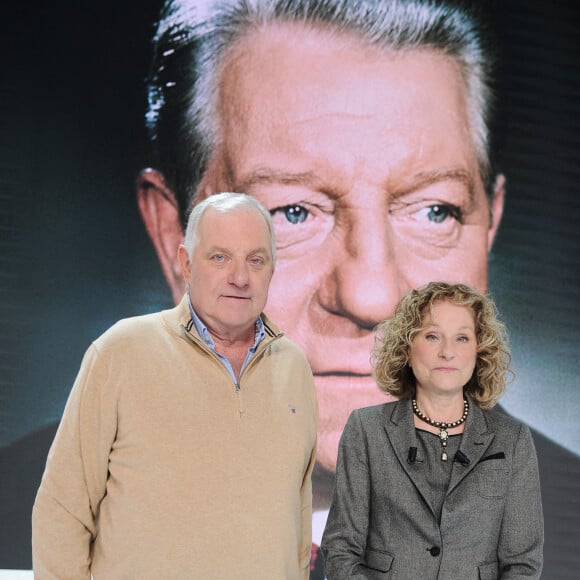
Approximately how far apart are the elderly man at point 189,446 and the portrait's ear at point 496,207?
217 centimetres

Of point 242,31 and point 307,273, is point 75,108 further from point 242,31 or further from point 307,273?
point 307,273

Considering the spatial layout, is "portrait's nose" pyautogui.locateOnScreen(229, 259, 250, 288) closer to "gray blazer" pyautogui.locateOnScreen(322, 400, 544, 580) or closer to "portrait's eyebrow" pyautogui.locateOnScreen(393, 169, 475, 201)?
"gray blazer" pyautogui.locateOnScreen(322, 400, 544, 580)

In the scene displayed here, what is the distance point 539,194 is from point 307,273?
1176 mm

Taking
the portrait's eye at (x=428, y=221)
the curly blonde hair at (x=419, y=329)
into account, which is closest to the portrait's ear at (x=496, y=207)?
the portrait's eye at (x=428, y=221)

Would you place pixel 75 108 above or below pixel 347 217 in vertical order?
above

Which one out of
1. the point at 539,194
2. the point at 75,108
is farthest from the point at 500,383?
the point at 75,108

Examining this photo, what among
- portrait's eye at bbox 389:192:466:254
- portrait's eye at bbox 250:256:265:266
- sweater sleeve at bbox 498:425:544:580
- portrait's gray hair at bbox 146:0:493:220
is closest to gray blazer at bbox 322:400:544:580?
sweater sleeve at bbox 498:425:544:580

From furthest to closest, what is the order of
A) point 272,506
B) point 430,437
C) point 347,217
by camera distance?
point 347,217, point 430,437, point 272,506

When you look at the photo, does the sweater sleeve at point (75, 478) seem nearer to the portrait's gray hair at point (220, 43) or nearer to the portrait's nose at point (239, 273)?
the portrait's nose at point (239, 273)

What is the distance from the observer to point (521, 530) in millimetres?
1920

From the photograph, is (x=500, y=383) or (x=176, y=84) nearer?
(x=500, y=383)

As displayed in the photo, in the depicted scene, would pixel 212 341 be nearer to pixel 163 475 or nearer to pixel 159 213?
pixel 163 475

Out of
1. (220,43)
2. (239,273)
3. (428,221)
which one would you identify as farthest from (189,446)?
(220,43)

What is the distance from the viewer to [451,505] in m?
1.92
